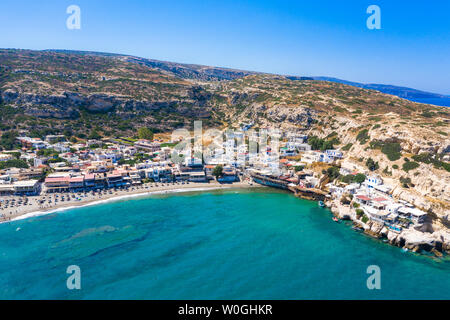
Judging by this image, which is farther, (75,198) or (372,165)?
(372,165)

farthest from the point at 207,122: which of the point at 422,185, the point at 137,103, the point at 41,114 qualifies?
the point at 422,185

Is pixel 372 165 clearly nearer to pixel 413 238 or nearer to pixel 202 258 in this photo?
pixel 413 238

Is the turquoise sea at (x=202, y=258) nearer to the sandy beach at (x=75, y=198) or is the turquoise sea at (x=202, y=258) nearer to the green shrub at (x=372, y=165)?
the sandy beach at (x=75, y=198)

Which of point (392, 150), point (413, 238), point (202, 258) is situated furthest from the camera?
point (392, 150)

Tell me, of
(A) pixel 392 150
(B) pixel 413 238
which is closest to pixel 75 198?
(B) pixel 413 238

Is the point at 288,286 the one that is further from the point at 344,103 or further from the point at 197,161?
the point at 344,103

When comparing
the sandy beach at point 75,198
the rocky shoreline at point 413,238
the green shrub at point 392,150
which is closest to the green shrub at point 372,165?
the green shrub at point 392,150
